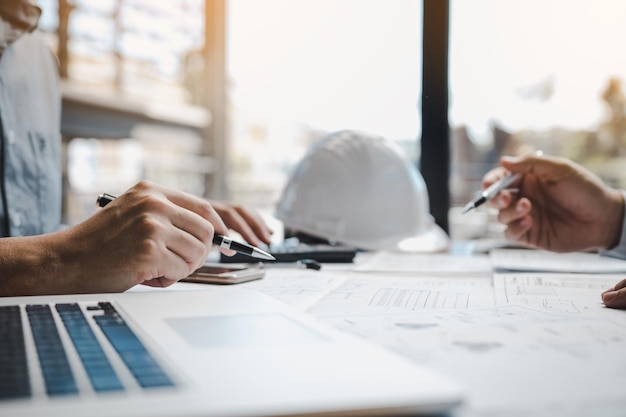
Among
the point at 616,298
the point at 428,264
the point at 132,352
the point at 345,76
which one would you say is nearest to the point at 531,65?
the point at 345,76

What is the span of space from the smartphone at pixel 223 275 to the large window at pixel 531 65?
Result: 1.13m

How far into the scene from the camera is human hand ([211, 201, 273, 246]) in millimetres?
1126

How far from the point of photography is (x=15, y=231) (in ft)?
4.14

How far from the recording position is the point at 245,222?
1.15 metres

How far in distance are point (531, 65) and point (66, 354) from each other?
5.82 ft

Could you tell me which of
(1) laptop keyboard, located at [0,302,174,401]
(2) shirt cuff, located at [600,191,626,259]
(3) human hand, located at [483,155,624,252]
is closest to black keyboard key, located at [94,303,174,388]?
(1) laptop keyboard, located at [0,302,174,401]

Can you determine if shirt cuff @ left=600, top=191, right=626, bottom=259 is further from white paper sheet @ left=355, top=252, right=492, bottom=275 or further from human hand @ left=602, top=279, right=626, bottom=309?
human hand @ left=602, top=279, right=626, bottom=309

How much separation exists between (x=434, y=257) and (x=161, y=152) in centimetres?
379

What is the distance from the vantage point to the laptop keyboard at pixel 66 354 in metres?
0.34

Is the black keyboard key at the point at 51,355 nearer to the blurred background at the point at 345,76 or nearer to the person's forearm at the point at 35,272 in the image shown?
the person's forearm at the point at 35,272

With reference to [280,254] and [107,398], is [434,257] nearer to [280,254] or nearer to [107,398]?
[280,254]

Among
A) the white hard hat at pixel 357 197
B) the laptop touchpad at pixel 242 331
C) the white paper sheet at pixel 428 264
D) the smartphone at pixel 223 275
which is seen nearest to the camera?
the laptop touchpad at pixel 242 331

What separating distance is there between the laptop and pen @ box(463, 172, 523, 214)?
733 mm

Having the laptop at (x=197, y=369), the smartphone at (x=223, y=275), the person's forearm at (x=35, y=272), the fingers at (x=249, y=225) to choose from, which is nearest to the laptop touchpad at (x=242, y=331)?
the laptop at (x=197, y=369)
